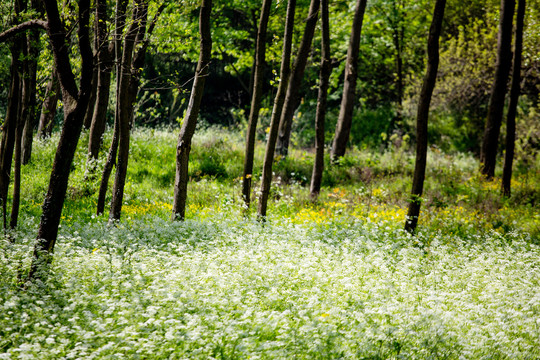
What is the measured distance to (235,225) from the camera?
9023mm

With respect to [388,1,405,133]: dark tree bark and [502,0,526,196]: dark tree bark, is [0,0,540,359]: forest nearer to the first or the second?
[502,0,526,196]: dark tree bark

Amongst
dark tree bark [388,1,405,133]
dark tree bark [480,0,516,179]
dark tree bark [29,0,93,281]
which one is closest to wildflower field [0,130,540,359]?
dark tree bark [29,0,93,281]

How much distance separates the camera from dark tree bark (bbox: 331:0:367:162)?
14.3 m

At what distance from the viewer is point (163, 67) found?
28438mm

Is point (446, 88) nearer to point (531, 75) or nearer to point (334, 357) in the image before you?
point (531, 75)

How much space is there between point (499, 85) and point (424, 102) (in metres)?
7.03

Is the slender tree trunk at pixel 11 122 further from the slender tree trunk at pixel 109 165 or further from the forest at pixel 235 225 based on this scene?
the slender tree trunk at pixel 109 165

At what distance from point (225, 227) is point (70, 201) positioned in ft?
16.4

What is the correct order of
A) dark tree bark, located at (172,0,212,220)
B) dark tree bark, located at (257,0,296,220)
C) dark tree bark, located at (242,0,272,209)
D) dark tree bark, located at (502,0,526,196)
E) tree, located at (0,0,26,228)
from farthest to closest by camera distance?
dark tree bark, located at (502,0,526,196) → dark tree bark, located at (242,0,272,209) → dark tree bark, located at (257,0,296,220) → dark tree bark, located at (172,0,212,220) → tree, located at (0,0,26,228)

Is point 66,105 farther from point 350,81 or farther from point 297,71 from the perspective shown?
point 350,81

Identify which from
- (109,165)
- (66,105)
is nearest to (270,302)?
(66,105)

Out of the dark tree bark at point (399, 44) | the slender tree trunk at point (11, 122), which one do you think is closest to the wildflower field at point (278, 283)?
the slender tree trunk at point (11, 122)

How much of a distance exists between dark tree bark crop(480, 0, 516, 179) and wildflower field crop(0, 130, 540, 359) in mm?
2431

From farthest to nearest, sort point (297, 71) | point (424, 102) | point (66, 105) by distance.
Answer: point (297, 71)
point (424, 102)
point (66, 105)
